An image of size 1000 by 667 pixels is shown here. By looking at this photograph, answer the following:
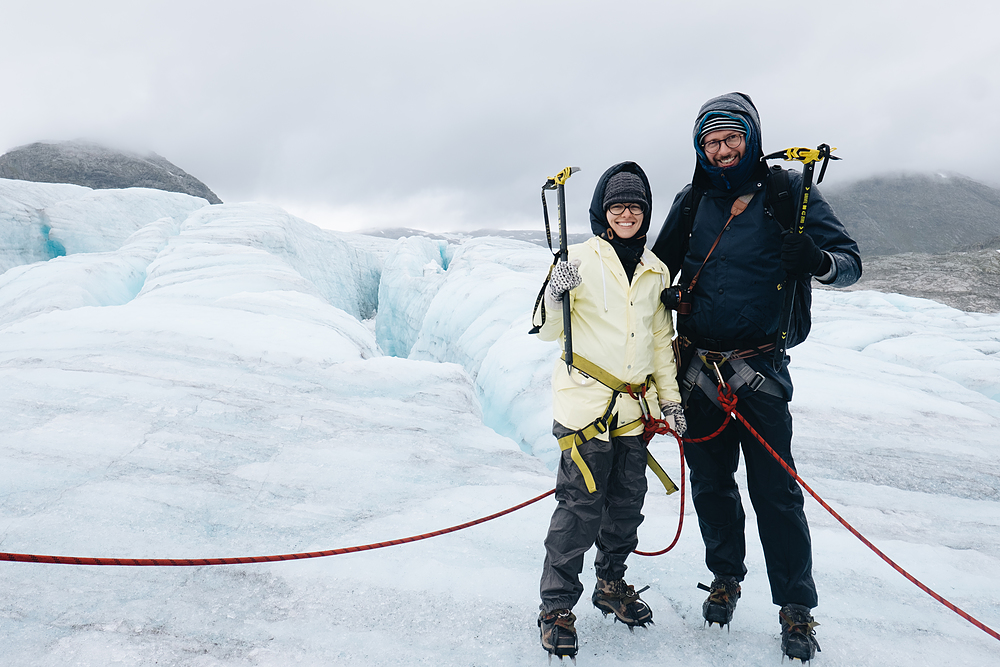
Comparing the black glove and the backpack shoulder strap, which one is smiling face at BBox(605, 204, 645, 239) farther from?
the black glove

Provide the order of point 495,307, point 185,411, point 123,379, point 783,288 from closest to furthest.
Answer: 1. point 783,288
2. point 185,411
3. point 123,379
4. point 495,307

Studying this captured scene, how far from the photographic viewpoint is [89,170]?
6525 cm

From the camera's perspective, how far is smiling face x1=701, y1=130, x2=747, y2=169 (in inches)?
78.5

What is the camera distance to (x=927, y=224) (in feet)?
498

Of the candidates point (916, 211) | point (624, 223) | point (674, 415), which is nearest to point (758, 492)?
point (674, 415)

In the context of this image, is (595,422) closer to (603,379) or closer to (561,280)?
(603,379)

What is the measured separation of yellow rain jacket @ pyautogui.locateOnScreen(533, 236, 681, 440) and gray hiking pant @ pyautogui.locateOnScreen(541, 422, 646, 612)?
86mm

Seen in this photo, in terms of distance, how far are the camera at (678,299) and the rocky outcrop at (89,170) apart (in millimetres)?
73730

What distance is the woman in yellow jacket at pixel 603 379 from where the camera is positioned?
6.70ft

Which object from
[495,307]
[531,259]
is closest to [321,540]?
[495,307]

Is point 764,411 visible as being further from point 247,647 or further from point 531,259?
point 531,259

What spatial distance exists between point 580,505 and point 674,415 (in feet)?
1.83

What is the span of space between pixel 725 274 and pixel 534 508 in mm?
1993

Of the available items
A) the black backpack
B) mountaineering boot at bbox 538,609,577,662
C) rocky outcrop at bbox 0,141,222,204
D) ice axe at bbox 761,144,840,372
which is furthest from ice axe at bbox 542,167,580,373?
rocky outcrop at bbox 0,141,222,204
